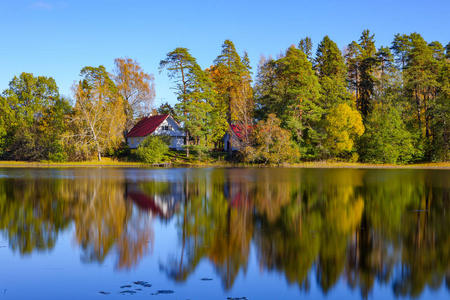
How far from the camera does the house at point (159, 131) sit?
62213 millimetres

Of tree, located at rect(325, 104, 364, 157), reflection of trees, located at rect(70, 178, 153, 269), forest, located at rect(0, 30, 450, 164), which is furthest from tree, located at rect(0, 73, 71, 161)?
reflection of trees, located at rect(70, 178, 153, 269)

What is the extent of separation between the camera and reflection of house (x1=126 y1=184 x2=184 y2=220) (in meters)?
15.7

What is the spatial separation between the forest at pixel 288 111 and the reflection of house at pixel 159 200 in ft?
96.8

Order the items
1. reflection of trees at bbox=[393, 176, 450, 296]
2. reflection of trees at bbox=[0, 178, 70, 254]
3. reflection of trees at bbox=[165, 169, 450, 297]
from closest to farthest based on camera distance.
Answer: reflection of trees at bbox=[393, 176, 450, 296], reflection of trees at bbox=[165, 169, 450, 297], reflection of trees at bbox=[0, 178, 70, 254]

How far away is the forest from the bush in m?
3.66

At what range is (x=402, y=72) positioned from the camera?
5238cm

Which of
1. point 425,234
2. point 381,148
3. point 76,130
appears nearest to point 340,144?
point 381,148

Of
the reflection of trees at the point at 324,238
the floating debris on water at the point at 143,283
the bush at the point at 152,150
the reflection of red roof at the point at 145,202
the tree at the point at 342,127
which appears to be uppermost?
the tree at the point at 342,127

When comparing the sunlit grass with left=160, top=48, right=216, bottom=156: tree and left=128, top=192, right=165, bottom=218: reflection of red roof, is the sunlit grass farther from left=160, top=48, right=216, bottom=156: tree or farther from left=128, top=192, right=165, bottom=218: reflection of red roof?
left=128, top=192, right=165, bottom=218: reflection of red roof

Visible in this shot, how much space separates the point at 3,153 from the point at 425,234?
60.5 m

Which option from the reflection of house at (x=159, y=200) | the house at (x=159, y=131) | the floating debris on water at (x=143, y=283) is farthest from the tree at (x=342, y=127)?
the floating debris on water at (x=143, y=283)

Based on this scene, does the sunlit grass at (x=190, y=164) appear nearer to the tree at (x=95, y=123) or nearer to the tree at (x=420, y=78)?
the tree at (x=95, y=123)

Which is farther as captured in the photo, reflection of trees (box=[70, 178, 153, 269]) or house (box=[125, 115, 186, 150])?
house (box=[125, 115, 186, 150])

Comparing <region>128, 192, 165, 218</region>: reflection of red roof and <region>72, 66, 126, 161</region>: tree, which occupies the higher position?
<region>72, 66, 126, 161</region>: tree
